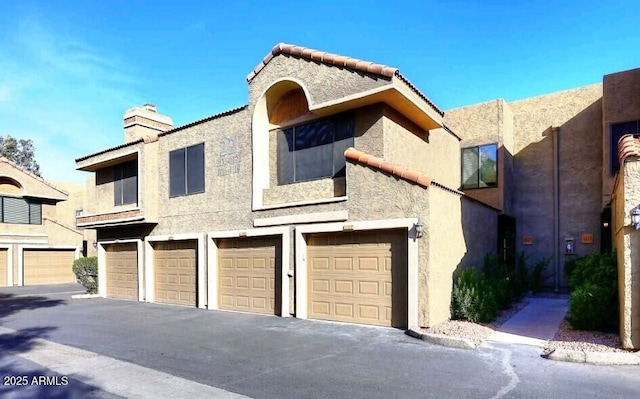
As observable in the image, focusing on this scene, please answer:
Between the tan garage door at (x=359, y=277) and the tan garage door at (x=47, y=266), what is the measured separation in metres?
24.5

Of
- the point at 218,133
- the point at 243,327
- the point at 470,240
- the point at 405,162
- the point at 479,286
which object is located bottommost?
the point at 243,327

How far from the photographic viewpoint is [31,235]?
27250 millimetres

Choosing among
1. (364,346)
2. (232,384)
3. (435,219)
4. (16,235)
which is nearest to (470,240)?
(435,219)

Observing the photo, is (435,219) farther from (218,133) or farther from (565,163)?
(565,163)

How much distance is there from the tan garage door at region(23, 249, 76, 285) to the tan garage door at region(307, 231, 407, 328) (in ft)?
80.5

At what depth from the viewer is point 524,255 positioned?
53.0ft

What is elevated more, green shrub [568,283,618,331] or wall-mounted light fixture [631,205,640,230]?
wall-mounted light fixture [631,205,640,230]

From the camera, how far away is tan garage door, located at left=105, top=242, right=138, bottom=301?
1762 centimetres

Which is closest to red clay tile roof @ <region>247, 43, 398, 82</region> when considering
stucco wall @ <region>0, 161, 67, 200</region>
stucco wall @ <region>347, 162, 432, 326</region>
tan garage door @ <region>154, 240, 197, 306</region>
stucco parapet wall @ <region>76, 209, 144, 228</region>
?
stucco wall @ <region>347, 162, 432, 326</region>

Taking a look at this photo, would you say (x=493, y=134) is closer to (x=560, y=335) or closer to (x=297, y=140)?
(x=297, y=140)

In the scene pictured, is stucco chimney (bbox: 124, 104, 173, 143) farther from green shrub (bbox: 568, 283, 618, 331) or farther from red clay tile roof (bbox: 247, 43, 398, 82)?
green shrub (bbox: 568, 283, 618, 331)

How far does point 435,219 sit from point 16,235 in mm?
27797

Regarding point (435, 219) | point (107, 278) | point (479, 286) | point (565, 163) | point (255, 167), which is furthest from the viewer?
point (107, 278)

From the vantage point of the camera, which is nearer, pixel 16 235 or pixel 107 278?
pixel 107 278
